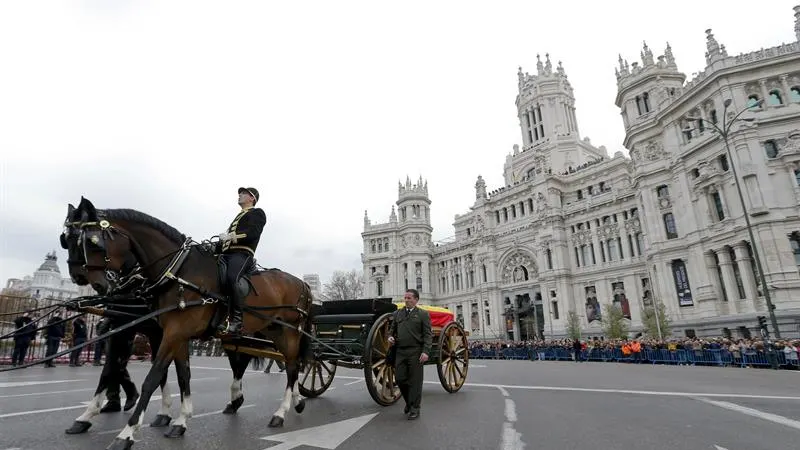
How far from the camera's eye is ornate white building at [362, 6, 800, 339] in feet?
91.6

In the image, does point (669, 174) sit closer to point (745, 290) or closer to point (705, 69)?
point (705, 69)

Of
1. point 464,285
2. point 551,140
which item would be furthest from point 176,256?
point 551,140

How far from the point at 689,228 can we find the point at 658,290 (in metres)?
6.57

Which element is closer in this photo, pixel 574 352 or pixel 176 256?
pixel 176 256

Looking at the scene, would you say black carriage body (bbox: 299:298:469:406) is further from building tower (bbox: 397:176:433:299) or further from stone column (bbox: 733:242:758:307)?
building tower (bbox: 397:176:433:299)

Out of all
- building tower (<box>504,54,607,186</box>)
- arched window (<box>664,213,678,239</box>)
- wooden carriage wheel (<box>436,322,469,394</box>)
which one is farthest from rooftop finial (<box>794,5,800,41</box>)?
wooden carriage wheel (<box>436,322,469,394</box>)

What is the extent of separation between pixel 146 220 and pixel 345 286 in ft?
239

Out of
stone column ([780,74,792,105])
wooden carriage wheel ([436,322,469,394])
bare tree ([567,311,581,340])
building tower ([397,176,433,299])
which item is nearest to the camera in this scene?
wooden carriage wheel ([436,322,469,394])

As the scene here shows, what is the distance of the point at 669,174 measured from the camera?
116 ft

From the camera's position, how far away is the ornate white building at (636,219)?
2791 cm

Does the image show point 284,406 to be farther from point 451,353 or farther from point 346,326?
point 451,353

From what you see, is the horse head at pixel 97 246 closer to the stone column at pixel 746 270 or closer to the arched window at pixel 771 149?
the stone column at pixel 746 270

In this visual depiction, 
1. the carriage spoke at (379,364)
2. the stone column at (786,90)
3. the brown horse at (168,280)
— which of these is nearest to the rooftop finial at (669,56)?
the stone column at (786,90)

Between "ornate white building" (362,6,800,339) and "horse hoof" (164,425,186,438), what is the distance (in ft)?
96.3
